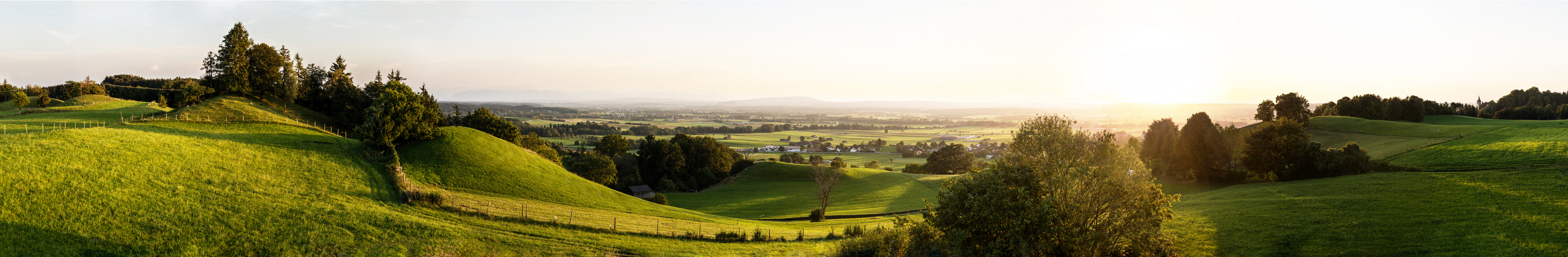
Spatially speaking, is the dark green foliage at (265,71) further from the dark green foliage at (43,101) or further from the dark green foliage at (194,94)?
the dark green foliage at (43,101)

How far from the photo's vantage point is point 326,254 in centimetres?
2047

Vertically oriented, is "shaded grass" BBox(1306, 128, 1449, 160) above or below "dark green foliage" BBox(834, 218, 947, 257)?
above

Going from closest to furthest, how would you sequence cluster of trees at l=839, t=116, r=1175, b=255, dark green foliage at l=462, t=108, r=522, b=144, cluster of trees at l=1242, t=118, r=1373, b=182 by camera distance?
1. cluster of trees at l=839, t=116, r=1175, b=255
2. cluster of trees at l=1242, t=118, r=1373, b=182
3. dark green foliage at l=462, t=108, r=522, b=144

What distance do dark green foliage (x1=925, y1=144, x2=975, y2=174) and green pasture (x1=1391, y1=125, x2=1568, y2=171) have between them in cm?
5250

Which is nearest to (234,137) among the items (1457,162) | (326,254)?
(326,254)

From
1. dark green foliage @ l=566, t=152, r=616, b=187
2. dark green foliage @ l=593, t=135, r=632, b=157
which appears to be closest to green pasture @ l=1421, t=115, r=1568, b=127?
dark green foliage @ l=566, t=152, r=616, b=187

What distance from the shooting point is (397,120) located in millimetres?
42344

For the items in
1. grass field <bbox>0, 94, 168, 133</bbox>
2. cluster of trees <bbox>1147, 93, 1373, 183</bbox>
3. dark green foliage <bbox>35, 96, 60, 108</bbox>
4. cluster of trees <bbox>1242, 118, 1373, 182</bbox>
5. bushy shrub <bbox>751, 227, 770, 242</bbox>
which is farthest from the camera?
dark green foliage <bbox>35, 96, 60, 108</bbox>

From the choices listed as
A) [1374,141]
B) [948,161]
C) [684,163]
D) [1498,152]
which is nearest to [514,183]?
[684,163]

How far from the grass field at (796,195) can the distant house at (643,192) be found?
7.93 feet

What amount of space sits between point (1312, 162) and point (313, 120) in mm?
79587

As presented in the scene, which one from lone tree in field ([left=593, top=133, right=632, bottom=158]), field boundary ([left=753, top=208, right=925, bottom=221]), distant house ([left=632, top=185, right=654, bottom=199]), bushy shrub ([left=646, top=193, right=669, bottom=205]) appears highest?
lone tree in field ([left=593, top=133, right=632, bottom=158])

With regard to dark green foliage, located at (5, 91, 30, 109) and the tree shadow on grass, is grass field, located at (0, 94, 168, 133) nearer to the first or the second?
dark green foliage, located at (5, 91, 30, 109)

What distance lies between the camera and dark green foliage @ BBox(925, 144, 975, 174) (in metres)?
91.3
